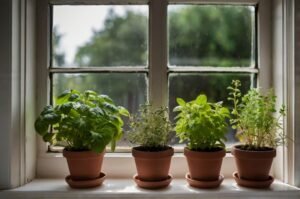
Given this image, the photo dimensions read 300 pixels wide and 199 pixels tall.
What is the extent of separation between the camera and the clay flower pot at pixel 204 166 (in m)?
1.50

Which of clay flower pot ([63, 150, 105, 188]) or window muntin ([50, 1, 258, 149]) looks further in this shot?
window muntin ([50, 1, 258, 149])

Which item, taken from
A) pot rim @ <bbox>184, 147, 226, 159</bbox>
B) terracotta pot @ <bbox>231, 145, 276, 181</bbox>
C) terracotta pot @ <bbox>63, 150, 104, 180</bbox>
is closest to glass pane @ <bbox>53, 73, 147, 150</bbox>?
terracotta pot @ <bbox>63, 150, 104, 180</bbox>

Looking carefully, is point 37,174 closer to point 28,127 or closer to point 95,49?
point 28,127

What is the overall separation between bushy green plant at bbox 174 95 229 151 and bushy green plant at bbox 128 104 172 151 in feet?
0.23

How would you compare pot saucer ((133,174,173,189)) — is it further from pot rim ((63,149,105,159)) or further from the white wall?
the white wall

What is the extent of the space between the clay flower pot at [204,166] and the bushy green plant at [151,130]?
13 cm

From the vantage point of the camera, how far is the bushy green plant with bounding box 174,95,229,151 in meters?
1.49

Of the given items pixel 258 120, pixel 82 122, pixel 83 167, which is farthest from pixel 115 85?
pixel 258 120

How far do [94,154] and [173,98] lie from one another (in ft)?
1.66

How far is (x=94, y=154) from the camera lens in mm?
1503

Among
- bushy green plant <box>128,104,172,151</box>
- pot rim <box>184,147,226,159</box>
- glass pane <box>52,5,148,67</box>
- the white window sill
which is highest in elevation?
glass pane <box>52,5,148,67</box>

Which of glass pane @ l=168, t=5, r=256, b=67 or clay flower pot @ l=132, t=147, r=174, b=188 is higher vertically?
glass pane @ l=168, t=5, r=256, b=67

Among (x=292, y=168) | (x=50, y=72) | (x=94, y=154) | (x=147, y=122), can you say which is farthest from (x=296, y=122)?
(x=50, y=72)

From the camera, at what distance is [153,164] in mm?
1497
